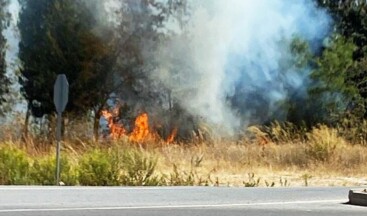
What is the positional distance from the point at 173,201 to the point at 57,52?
20780mm

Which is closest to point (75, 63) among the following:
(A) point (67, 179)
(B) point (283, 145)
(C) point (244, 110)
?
(C) point (244, 110)

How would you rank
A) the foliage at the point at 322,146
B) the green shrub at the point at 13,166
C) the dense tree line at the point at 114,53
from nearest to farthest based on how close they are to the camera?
the green shrub at the point at 13,166 → the foliage at the point at 322,146 → the dense tree line at the point at 114,53

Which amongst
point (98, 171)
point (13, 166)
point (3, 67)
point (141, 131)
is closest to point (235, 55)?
point (141, 131)

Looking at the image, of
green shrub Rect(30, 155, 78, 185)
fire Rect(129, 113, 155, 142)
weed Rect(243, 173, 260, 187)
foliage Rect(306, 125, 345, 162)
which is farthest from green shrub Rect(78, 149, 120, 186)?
foliage Rect(306, 125, 345, 162)

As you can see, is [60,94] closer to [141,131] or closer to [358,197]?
[358,197]

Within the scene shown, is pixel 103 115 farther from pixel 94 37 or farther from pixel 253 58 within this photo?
pixel 253 58

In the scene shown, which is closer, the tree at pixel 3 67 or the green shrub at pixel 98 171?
the green shrub at pixel 98 171

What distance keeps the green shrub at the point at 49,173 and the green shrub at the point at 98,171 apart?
0.22m

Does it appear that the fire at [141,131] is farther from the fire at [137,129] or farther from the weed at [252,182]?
the weed at [252,182]

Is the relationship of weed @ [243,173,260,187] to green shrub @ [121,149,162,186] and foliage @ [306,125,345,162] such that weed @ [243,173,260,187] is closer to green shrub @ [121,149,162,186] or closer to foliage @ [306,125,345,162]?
green shrub @ [121,149,162,186]

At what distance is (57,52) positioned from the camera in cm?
3669

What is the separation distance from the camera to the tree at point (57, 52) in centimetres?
3669

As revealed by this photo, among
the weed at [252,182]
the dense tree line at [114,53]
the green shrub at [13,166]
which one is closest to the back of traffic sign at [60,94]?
the green shrub at [13,166]

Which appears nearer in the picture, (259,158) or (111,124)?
(259,158)
